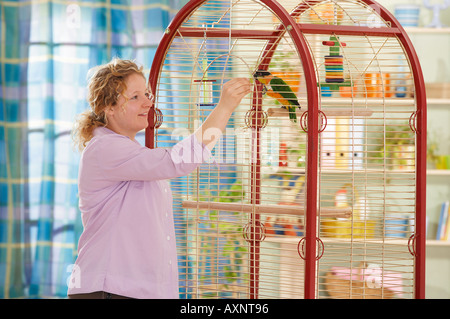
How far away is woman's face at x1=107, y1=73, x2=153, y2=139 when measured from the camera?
1496 mm

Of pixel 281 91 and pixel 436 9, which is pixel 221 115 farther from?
pixel 436 9

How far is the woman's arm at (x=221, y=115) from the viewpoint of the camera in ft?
4.55

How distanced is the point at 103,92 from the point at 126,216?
0.35m

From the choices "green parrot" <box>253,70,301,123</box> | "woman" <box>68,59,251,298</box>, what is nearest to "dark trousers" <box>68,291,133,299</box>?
"woman" <box>68,59,251,298</box>

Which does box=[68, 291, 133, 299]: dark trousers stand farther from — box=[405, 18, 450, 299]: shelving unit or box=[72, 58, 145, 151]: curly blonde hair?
box=[405, 18, 450, 299]: shelving unit

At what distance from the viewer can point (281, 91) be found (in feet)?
5.84

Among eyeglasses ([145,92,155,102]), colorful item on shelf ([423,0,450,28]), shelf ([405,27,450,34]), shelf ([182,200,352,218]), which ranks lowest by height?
shelf ([182,200,352,218])

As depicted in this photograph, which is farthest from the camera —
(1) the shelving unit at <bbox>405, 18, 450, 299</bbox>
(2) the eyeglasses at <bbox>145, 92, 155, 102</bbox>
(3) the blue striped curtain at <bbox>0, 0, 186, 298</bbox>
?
(1) the shelving unit at <bbox>405, 18, 450, 299</bbox>

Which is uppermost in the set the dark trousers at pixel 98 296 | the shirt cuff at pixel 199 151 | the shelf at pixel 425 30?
the shelf at pixel 425 30

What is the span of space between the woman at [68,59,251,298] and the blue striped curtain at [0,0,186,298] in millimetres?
1449

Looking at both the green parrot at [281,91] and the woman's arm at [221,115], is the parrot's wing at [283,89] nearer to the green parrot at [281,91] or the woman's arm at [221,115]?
the green parrot at [281,91]

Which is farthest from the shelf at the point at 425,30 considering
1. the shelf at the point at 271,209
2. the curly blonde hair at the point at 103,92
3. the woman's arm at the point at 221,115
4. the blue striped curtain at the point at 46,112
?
the curly blonde hair at the point at 103,92

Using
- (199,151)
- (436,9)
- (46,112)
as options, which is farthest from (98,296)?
(436,9)

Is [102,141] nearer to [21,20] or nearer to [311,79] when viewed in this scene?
[311,79]
